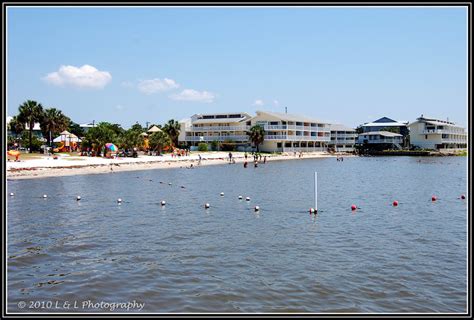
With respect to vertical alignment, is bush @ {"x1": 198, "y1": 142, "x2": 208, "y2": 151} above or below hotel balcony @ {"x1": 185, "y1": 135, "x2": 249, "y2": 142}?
below

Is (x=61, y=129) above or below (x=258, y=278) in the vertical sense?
above

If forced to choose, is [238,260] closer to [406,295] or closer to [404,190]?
[406,295]

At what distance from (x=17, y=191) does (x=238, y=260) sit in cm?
2891

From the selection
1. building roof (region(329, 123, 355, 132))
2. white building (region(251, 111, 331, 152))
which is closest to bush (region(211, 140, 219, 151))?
white building (region(251, 111, 331, 152))

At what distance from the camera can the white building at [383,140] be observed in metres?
137

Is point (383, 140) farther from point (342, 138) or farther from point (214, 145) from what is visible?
point (214, 145)

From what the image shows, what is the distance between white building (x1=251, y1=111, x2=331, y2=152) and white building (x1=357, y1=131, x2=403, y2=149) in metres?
20.8

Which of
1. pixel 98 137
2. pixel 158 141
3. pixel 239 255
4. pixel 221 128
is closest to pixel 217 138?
pixel 221 128

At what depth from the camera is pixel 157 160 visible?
262ft

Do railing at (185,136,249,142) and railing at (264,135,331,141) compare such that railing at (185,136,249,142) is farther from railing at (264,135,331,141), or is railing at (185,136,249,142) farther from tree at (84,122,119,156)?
tree at (84,122,119,156)

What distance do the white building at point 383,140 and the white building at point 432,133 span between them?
4.11m

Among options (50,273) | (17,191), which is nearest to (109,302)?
(50,273)

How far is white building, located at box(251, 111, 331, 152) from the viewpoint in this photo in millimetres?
114375

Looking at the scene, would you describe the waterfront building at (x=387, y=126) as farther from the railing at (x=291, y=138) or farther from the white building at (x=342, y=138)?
the railing at (x=291, y=138)
